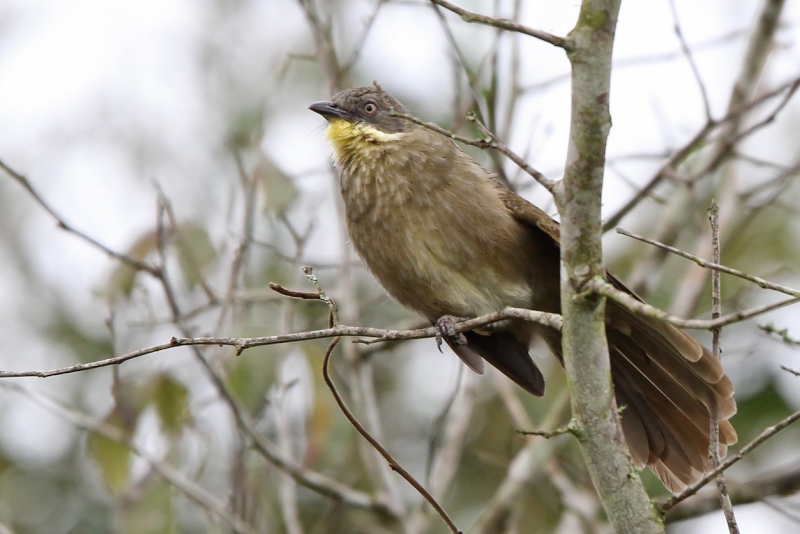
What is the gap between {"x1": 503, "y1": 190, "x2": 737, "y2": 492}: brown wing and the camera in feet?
12.3

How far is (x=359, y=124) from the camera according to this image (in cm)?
473

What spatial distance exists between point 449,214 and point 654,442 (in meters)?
1.28

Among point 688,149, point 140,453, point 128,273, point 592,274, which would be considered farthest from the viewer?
point 688,149

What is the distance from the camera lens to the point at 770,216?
7539 millimetres

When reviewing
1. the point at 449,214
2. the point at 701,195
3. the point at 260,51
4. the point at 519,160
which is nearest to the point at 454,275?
the point at 449,214

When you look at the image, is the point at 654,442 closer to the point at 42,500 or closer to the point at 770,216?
the point at 770,216

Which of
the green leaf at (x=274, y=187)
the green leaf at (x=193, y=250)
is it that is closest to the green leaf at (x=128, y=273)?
the green leaf at (x=193, y=250)

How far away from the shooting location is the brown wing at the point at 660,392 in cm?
375

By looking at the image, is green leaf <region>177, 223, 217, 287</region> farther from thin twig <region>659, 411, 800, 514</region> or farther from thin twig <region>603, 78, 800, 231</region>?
thin twig <region>659, 411, 800, 514</region>

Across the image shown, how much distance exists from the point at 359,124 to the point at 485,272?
1.08m

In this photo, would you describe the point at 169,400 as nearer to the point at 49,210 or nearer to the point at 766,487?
the point at 49,210

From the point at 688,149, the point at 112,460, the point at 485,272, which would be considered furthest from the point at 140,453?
the point at 688,149

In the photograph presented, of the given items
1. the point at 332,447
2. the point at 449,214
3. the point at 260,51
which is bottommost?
the point at 332,447

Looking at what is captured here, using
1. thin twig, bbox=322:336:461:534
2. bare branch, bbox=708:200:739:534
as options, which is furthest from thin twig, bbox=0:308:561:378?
bare branch, bbox=708:200:739:534
